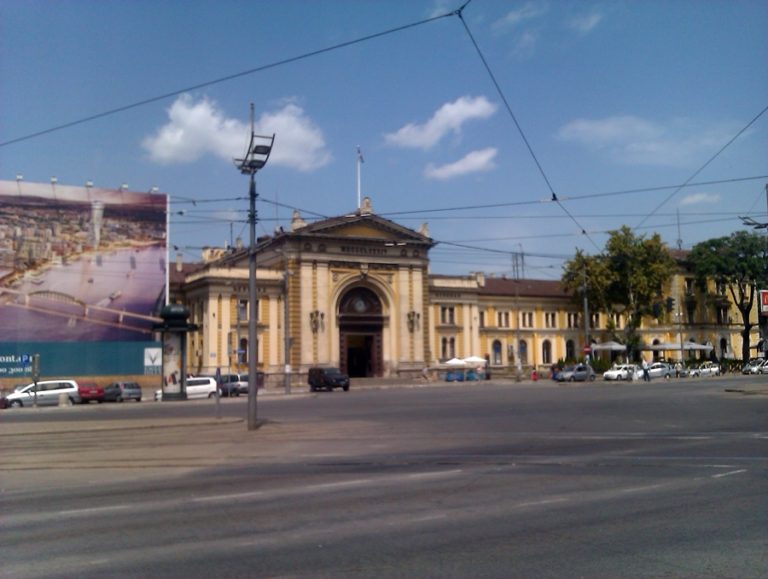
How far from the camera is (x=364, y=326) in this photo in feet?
253

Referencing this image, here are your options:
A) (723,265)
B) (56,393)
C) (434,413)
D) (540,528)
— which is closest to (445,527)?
(540,528)

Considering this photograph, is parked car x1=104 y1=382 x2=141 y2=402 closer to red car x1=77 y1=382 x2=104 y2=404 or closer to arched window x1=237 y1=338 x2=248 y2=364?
red car x1=77 y1=382 x2=104 y2=404

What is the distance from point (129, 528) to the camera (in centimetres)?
934

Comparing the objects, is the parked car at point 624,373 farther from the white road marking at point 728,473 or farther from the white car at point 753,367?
the white road marking at point 728,473

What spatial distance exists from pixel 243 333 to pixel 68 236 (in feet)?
56.6

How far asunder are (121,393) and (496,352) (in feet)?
157

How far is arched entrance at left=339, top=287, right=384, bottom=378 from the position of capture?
76312 millimetres

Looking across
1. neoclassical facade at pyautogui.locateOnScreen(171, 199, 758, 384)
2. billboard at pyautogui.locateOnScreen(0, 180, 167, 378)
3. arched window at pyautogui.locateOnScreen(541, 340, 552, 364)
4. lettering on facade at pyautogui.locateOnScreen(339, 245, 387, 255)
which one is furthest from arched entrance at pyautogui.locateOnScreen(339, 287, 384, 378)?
arched window at pyautogui.locateOnScreen(541, 340, 552, 364)

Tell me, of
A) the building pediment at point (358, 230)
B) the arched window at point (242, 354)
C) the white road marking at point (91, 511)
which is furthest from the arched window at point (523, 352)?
the white road marking at point (91, 511)

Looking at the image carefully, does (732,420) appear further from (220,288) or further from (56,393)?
(220,288)

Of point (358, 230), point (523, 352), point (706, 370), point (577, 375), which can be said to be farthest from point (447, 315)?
point (706, 370)

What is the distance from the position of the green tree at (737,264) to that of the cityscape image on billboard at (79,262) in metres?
54.6

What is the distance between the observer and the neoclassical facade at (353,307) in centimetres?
7169

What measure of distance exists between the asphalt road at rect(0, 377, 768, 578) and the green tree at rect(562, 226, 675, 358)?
6608cm
